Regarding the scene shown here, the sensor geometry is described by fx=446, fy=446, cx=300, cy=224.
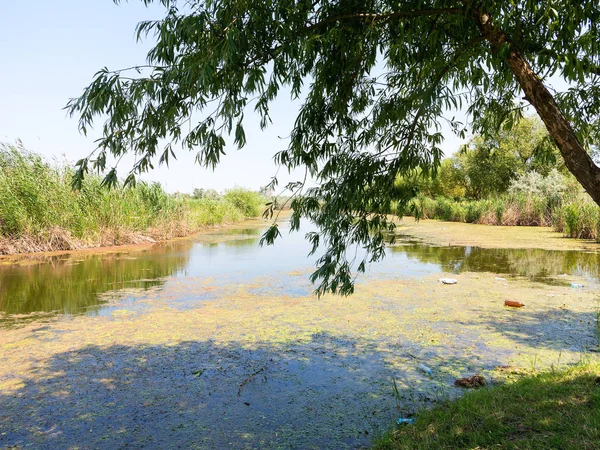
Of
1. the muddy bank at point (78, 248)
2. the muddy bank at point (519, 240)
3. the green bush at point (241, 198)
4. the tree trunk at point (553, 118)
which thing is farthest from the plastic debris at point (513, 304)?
the green bush at point (241, 198)

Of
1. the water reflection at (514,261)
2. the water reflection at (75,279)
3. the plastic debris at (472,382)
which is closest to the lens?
the plastic debris at (472,382)

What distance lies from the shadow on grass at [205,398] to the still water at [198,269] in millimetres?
2407

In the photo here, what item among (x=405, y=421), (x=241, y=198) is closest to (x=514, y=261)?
(x=405, y=421)

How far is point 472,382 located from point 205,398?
2.15 metres

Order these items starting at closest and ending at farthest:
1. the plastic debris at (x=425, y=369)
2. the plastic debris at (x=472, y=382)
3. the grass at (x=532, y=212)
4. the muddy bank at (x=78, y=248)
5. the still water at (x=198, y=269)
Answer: the plastic debris at (x=472, y=382), the plastic debris at (x=425, y=369), the still water at (x=198, y=269), the muddy bank at (x=78, y=248), the grass at (x=532, y=212)

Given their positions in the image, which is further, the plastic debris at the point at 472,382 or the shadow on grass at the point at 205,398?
the plastic debris at the point at 472,382

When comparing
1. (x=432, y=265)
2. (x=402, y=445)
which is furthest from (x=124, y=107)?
(x=432, y=265)

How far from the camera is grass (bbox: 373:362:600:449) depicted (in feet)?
7.77

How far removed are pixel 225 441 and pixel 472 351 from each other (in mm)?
2678

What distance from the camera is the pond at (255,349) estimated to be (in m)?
3.13

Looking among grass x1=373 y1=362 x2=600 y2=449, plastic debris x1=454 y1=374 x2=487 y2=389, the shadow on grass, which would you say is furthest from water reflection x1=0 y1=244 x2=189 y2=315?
grass x1=373 y1=362 x2=600 y2=449

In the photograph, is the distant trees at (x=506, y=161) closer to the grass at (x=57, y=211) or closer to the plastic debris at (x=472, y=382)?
the grass at (x=57, y=211)

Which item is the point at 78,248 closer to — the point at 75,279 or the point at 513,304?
the point at 75,279

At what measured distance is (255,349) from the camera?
15.1 feet
